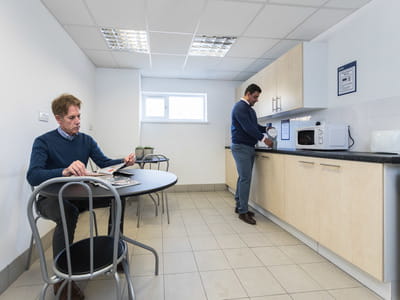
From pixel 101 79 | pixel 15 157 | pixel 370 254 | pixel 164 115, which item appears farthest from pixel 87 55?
pixel 370 254

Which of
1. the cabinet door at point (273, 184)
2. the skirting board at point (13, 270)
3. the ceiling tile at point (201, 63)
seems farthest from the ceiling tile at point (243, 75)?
the skirting board at point (13, 270)

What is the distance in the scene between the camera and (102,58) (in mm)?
3379

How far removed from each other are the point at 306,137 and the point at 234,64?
185 cm

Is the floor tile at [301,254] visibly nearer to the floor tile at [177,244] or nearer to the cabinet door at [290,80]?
the floor tile at [177,244]

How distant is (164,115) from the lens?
437 cm

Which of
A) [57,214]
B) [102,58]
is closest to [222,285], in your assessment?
[57,214]

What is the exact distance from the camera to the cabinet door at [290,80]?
2562 mm

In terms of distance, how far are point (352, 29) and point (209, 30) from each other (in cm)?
148

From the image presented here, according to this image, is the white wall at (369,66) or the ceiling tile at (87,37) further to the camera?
the ceiling tile at (87,37)

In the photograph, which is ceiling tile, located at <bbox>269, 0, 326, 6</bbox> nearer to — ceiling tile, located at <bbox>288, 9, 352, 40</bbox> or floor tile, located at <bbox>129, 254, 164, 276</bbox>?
ceiling tile, located at <bbox>288, 9, 352, 40</bbox>

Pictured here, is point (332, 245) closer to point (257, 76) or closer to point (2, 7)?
point (257, 76)

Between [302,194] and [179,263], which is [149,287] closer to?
[179,263]

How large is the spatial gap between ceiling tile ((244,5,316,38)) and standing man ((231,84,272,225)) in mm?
617

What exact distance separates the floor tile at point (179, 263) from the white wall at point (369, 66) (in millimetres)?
1905
